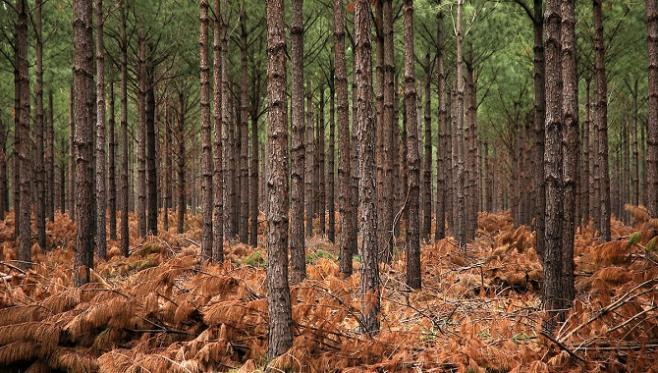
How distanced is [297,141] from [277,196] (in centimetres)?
315

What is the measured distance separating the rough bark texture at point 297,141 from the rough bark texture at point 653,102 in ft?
→ 17.5

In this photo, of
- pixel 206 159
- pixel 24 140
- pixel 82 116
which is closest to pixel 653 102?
pixel 206 159

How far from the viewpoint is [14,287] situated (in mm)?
→ 4848

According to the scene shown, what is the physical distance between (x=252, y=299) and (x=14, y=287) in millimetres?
2308

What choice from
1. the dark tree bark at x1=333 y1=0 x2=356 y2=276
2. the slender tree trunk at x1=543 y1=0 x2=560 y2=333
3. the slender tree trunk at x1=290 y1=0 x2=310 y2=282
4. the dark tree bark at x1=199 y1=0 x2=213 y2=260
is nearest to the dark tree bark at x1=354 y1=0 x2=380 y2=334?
the slender tree trunk at x1=543 y1=0 x2=560 y2=333

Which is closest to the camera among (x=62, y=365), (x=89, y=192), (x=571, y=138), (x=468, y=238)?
(x=62, y=365)

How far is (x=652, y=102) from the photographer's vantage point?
7961 mm

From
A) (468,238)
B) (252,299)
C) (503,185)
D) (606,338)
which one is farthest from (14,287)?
(503,185)

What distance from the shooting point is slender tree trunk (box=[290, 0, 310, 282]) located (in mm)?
6761

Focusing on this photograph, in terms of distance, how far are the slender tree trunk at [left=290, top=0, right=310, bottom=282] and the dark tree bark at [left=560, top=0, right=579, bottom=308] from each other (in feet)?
10.0

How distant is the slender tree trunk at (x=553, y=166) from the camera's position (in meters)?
4.43

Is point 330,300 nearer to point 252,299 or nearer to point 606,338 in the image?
point 252,299

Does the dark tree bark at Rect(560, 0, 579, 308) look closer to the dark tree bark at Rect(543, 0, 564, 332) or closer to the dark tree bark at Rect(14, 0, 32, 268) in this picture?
the dark tree bark at Rect(543, 0, 564, 332)

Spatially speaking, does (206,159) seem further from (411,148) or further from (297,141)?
(411,148)
